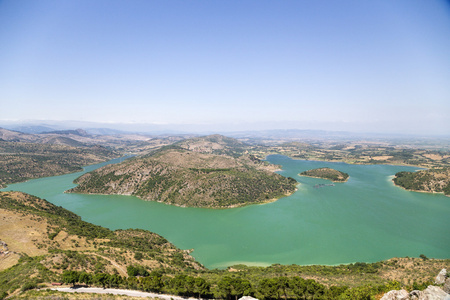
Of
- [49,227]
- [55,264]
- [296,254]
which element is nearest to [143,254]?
[55,264]

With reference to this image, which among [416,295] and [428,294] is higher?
[428,294]

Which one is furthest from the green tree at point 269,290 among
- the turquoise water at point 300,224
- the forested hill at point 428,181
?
the forested hill at point 428,181

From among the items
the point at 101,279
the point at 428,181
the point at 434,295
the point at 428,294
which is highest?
the point at 434,295

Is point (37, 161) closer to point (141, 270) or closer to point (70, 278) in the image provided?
point (141, 270)

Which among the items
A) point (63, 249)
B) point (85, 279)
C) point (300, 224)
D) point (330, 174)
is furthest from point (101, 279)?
point (330, 174)

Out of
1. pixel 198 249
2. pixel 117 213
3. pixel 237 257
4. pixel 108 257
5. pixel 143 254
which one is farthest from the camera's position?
pixel 117 213

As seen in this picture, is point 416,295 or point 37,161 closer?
point 416,295

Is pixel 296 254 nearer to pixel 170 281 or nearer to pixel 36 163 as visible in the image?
pixel 170 281
